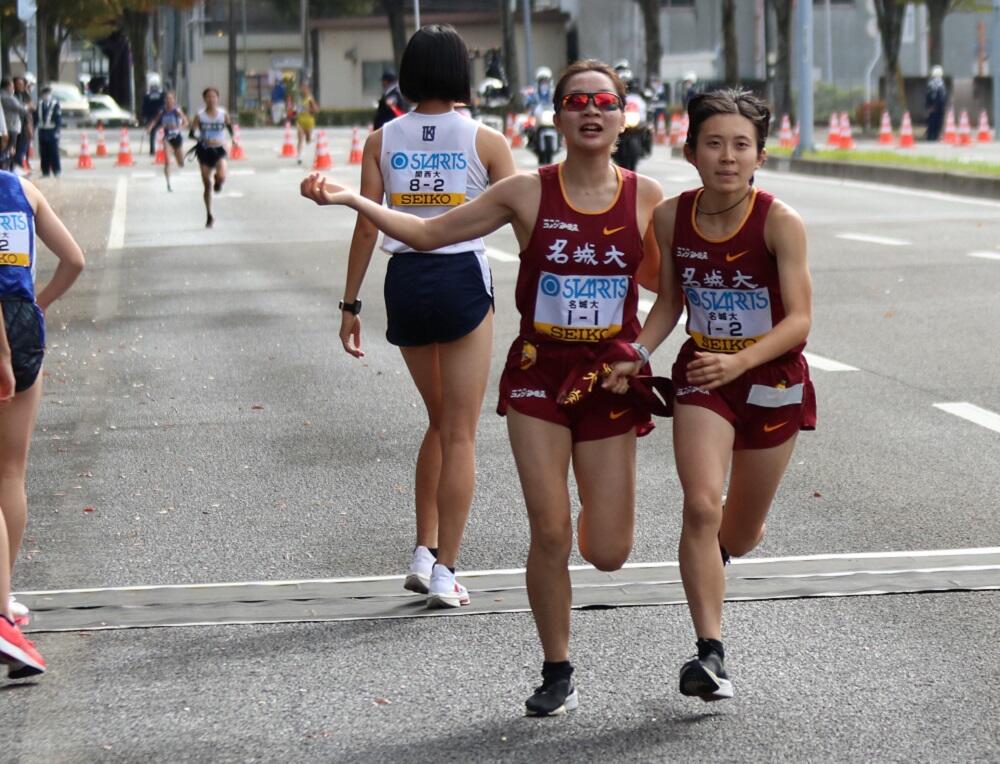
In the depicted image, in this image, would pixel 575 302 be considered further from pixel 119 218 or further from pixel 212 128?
pixel 119 218

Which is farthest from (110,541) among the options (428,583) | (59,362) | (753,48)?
(753,48)

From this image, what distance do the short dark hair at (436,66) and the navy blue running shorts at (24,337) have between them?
4.51ft

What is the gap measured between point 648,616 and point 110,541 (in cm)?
232

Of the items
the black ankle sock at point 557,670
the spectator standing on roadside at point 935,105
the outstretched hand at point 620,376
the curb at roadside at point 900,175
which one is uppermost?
the spectator standing on roadside at point 935,105

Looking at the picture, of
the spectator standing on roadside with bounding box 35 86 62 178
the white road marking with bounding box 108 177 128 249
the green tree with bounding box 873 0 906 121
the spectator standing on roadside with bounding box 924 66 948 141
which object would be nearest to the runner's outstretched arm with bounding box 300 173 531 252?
the white road marking with bounding box 108 177 128 249

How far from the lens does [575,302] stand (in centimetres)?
500

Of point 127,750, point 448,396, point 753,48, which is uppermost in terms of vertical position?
point 753,48

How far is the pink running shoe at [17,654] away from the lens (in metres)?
5.13

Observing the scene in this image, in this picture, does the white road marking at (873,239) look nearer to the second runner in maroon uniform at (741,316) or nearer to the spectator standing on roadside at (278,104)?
the second runner in maroon uniform at (741,316)

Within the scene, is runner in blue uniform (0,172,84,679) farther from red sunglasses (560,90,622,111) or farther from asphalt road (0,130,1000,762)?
red sunglasses (560,90,622,111)

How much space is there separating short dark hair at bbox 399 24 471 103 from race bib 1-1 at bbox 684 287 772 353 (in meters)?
1.38

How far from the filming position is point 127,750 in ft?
15.4

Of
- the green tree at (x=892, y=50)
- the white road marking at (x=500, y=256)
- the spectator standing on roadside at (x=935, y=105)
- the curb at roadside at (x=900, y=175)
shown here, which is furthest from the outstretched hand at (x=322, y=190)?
the green tree at (x=892, y=50)

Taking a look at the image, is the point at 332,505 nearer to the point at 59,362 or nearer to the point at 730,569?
the point at 730,569
